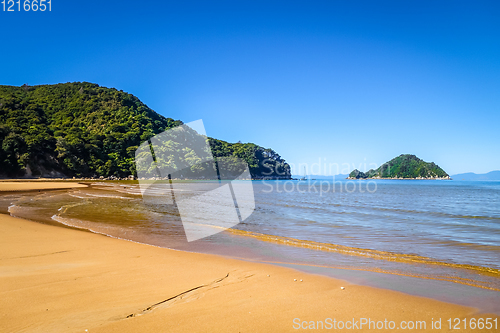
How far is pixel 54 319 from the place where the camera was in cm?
293

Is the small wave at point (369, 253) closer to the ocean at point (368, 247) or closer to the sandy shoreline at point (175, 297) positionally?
the ocean at point (368, 247)

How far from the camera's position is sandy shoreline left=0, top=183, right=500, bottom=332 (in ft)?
9.79

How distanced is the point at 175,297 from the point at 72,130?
93.7m

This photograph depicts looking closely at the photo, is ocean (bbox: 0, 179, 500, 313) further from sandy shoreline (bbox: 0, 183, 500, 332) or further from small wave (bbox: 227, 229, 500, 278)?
sandy shoreline (bbox: 0, 183, 500, 332)

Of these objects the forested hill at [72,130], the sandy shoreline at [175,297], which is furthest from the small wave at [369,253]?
the forested hill at [72,130]

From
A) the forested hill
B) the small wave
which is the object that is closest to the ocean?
the small wave

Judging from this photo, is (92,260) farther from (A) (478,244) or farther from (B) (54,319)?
(A) (478,244)

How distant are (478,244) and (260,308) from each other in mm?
8162

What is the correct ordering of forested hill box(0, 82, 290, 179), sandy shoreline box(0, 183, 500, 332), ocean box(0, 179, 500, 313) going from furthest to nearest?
forested hill box(0, 82, 290, 179) < ocean box(0, 179, 500, 313) < sandy shoreline box(0, 183, 500, 332)

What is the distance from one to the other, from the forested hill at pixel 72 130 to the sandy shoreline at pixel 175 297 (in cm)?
7015

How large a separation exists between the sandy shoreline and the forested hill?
7015 centimetres

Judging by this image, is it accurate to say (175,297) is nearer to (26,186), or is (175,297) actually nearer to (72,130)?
(26,186)

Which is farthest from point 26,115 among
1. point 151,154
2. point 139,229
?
point 139,229

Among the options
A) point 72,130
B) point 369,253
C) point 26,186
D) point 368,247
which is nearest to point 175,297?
point 369,253
